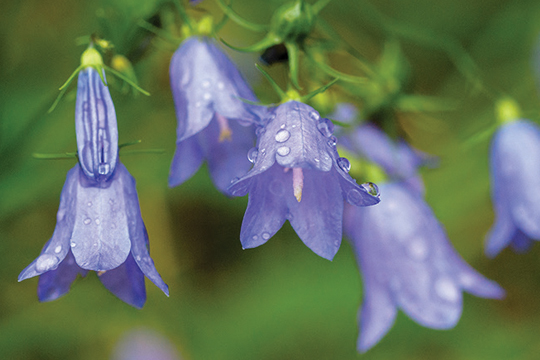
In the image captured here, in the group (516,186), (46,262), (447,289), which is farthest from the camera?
(516,186)

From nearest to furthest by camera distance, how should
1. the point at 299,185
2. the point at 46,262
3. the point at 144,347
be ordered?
1. the point at 46,262
2. the point at 299,185
3. the point at 144,347

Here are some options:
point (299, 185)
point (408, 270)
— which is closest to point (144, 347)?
point (408, 270)

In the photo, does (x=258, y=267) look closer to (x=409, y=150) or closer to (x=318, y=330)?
(x=318, y=330)

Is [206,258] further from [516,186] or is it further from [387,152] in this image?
[516,186]

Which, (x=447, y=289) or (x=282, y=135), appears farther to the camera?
(x=447, y=289)

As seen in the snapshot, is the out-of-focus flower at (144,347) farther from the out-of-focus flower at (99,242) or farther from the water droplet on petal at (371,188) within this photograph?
the water droplet on petal at (371,188)

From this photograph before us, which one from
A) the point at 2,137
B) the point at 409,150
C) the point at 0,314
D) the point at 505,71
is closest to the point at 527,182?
the point at 409,150

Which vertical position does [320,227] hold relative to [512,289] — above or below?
above

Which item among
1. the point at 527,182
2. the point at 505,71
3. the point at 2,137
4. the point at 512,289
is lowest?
the point at 512,289

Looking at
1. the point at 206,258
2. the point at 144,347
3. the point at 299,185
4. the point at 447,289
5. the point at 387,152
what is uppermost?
the point at 299,185
